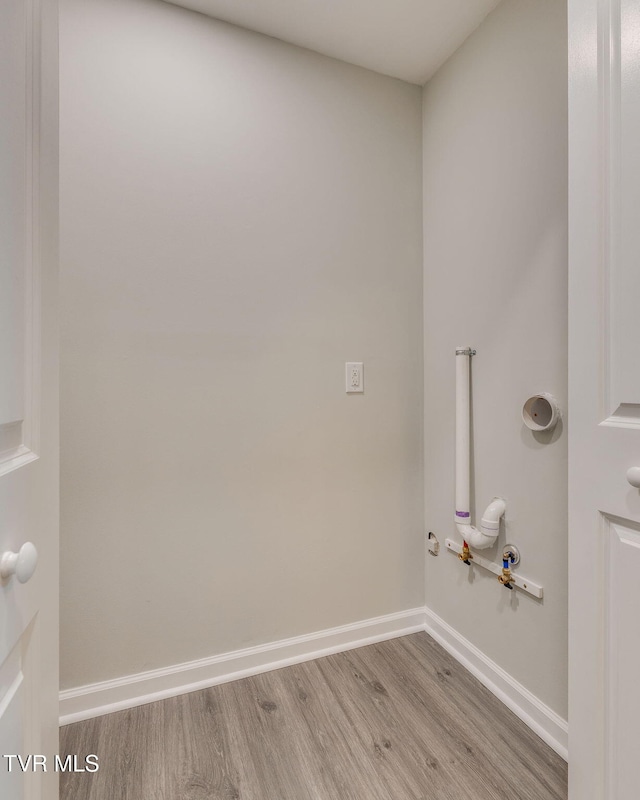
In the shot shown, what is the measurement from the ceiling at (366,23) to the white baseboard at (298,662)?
233 cm

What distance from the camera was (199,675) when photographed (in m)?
1.50

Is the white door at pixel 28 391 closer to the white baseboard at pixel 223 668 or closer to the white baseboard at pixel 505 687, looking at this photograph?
the white baseboard at pixel 223 668

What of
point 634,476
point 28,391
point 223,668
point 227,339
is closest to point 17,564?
point 28,391

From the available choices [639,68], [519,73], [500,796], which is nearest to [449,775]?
[500,796]

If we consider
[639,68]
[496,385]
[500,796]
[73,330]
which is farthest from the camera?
[496,385]

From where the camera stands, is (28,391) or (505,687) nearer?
(28,391)

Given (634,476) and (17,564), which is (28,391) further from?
(634,476)

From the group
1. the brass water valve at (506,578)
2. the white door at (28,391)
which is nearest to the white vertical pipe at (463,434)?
the brass water valve at (506,578)

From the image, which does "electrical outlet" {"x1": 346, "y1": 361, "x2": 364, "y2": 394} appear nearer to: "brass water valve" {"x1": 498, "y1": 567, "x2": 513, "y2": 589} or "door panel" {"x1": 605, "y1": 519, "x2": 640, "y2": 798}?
"brass water valve" {"x1": 498, "y1": 567, "x2": 513, "y2": 589}

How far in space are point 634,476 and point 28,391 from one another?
1010mm

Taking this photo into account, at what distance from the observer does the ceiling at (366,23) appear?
1436mm

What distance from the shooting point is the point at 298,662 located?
1624mm

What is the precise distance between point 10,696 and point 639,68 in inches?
55.4

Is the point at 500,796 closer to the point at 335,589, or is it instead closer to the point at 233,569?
the point at 335,589
